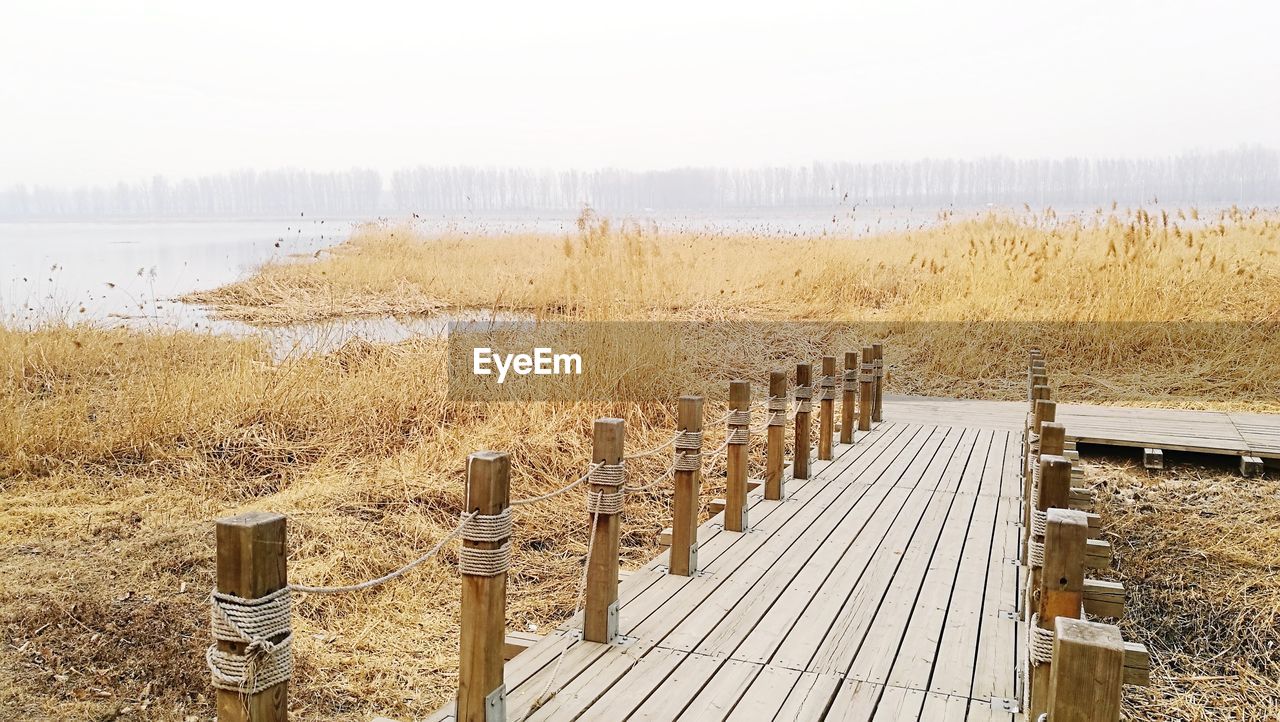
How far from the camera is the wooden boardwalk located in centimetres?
284

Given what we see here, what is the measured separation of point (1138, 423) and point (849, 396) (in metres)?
2.32

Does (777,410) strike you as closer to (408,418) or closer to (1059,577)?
(1059,577)

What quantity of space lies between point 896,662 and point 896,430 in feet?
15.8

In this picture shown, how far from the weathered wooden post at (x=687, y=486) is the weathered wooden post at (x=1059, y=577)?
1811mm

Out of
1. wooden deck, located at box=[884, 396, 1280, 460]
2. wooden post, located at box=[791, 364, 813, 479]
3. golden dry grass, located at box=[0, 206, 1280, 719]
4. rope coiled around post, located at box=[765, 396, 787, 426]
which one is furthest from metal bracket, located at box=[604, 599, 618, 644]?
wooden deck, located at box=[884, 396, 1280, 460]

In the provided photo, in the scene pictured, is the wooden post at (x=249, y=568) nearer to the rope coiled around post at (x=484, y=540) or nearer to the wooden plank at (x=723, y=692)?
the rope coiled around post at (x=484, y=540)

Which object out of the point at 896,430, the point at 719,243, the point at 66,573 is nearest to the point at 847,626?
the point at 66,573

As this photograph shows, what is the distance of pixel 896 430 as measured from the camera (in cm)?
780

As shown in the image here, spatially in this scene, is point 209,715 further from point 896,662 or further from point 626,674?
point 896,662

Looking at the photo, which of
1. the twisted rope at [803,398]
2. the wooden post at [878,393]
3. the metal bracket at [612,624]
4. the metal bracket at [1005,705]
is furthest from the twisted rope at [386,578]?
the wooden post at [878,393]

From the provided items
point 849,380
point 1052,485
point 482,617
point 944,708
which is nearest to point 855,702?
point 944,708

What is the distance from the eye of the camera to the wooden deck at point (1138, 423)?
259 inches
